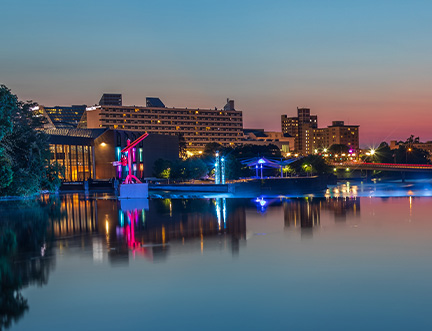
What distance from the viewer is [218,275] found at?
17.6 metres

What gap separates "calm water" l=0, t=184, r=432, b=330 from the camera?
1312cm

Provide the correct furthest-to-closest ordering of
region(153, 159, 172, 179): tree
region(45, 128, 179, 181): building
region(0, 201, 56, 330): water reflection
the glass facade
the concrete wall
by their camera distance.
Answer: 1. region(153, 159, 172, 179): tree
2. the concrete wall
3. region(45, 128, 179, 181): building
4. the glass facade
5. region(0, 201, 56, 330): water reflection

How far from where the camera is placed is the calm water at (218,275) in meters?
13.1

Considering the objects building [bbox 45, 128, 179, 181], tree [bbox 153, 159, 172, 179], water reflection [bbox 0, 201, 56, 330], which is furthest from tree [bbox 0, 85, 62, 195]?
tree [bbox 153, 159, 172, 179]

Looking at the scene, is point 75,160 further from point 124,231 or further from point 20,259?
point 20,259

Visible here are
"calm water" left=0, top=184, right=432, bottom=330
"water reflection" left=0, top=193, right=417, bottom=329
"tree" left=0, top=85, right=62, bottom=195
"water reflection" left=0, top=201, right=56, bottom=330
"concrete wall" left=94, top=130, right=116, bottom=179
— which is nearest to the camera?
"calm water" left=0, top=184, right=432, bottom=330

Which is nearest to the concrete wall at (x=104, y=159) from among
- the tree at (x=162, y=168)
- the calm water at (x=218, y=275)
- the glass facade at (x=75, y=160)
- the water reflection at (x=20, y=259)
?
the glass facade at (x=75, y=160)

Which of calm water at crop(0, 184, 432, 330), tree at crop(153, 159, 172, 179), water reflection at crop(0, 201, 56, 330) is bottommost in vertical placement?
calm water at crop(0, 184, 432, 330)

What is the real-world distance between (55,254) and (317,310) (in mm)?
12024

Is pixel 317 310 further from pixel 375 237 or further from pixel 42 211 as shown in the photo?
pixel 42 211

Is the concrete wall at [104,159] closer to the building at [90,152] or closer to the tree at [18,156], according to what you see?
the building at [90,152]

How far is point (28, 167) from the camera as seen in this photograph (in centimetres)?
5325

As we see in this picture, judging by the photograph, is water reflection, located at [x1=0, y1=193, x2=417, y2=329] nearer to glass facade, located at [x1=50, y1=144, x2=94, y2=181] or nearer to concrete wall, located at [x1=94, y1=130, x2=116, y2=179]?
glass facade, located at [x1=50, y1=144, x2=94, y2=181]

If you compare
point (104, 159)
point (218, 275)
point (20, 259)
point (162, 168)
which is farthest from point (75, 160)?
point (218, 275)
